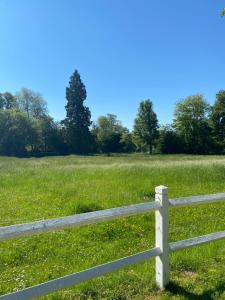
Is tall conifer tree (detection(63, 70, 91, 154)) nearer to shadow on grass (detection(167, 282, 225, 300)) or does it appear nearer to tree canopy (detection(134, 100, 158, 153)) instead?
tree canopy (detection(134, 100, 158, 153))

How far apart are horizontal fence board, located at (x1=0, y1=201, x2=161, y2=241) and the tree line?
74.2 m

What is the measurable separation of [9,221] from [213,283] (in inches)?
249

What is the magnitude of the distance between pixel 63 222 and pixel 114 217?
2.67 ft

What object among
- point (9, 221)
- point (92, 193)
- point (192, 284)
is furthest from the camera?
point (92, 193)

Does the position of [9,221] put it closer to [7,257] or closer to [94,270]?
[7,257]

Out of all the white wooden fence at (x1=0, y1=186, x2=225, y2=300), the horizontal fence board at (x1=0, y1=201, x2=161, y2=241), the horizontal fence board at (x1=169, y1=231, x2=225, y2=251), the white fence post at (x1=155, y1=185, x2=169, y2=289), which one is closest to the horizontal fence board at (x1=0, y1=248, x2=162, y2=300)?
the white wooden fence at (x1=0, y1=186, x2=225, y2=300)

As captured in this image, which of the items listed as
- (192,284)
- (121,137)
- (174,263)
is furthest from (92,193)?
(121,137)

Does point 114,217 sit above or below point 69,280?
above

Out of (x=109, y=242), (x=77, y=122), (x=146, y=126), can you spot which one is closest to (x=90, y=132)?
(x=77, y=122)

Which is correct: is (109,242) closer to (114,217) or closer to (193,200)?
(193,200)

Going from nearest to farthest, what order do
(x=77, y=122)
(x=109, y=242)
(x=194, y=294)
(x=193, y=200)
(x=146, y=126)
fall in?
(x=194, y=294) → (x=193, y=200) → (x=109, y=242) → (x=77, y=122) → (x=146, y=126)

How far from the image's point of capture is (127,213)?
515 centimetres

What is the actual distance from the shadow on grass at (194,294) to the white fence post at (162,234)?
128mm

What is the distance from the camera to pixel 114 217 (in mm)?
5027
